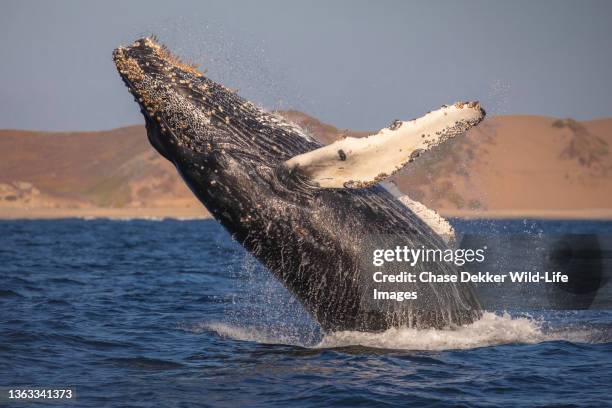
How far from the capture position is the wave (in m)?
9.55

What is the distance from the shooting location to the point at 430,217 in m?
9.91

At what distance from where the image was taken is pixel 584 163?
117 m

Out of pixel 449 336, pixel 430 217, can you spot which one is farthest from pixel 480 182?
pixel 449 336

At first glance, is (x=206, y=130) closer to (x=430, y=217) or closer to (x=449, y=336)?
(x=430, y=217)

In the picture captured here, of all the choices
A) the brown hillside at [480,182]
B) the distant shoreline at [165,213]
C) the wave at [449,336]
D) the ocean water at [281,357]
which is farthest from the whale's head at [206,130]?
the distant shoreline at [165,213]

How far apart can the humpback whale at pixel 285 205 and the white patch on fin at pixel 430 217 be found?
0.02 metres

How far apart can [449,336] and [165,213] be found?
323 ft

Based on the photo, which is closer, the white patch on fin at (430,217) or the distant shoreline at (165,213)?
the white patch on fin at (430,217)

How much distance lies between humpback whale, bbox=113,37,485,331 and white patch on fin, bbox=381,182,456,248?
0.02 metres

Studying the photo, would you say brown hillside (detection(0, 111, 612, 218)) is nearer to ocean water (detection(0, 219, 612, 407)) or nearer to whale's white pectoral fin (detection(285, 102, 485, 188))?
ocean water (detection(0, 219, 612, 407))

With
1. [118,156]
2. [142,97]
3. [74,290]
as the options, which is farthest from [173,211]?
[142,97]

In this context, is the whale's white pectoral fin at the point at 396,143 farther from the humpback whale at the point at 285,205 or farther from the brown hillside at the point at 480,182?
the brown hillside at the point at 480,182

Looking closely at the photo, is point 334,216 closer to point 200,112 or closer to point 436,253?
point 436,253

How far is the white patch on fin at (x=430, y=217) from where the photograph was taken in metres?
9.84
